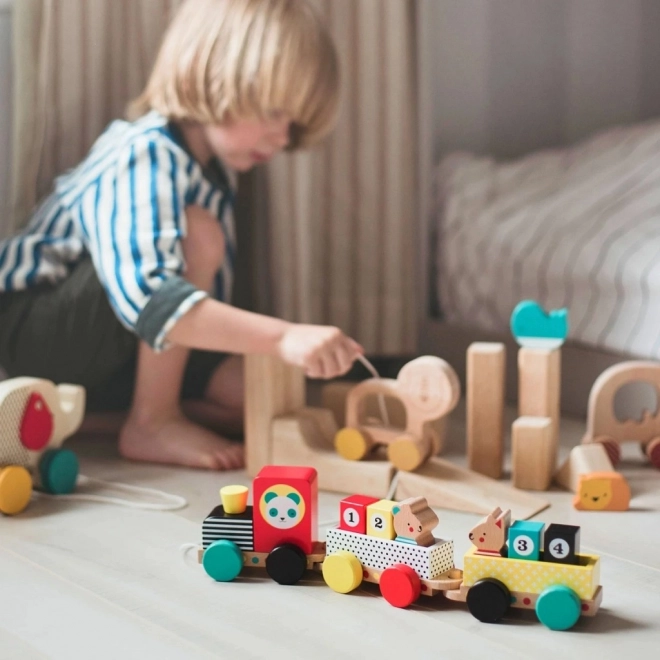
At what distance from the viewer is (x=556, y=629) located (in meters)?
0.79

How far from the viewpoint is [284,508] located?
87 centimetres

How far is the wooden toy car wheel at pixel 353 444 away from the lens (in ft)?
3.93

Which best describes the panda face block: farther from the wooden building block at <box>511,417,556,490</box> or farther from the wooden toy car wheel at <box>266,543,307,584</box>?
the wooden building block at <box>511,417,556,490</box>

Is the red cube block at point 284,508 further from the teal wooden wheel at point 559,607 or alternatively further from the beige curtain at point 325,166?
the beige curtain at point 325,166

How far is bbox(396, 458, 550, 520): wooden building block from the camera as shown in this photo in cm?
109

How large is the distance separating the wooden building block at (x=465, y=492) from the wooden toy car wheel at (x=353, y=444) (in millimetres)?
65

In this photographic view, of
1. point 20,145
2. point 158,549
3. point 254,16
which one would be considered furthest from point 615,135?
point 158,549

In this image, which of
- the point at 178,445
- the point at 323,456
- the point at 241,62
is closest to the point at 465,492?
the point at 323,456

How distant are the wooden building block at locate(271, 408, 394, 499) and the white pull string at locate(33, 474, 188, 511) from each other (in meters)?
0.16

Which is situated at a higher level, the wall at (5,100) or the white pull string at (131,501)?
the wall at (5,100)

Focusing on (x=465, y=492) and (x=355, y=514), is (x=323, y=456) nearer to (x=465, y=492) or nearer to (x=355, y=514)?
(x=465, y=492)

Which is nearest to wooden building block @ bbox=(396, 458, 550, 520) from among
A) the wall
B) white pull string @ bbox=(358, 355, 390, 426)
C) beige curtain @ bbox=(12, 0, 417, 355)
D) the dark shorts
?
white pull string @ bbox=(358, 355, 390, 426)

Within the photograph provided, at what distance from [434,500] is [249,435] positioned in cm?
27

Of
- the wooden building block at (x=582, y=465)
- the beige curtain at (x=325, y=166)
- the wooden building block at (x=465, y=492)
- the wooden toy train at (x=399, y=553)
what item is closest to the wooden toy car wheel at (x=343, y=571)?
the wooden toy train at (x=399, y=553)
